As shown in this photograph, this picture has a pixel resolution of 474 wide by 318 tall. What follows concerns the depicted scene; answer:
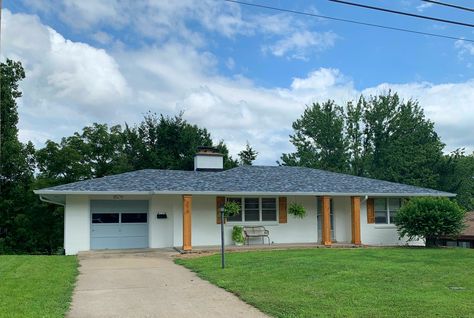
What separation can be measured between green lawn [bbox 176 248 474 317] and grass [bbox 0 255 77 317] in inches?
117

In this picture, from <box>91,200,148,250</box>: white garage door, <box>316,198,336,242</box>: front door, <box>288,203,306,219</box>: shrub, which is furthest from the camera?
<box>316,198,336,242</box>: front door

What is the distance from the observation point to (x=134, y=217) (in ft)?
64.9

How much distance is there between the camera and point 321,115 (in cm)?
4825

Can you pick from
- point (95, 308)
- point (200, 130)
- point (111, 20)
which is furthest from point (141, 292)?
point (200, 130)

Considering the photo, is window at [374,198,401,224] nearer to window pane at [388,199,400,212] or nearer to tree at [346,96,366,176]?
window pane at [388,199,400,212]

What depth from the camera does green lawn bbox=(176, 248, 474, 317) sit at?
23.6ft

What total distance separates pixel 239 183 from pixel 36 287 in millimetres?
11976

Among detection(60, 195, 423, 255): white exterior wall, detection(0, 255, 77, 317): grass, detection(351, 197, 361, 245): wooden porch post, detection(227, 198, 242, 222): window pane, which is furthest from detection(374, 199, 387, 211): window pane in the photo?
detection(0, 255, 77, 317): grass

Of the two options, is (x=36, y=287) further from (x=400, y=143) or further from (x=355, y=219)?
(x=400, y=143)

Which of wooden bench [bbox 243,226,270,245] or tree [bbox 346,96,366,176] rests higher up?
tree [bbox 346,96,366,176]

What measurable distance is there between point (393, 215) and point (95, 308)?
17.4 m

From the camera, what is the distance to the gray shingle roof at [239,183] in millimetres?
18484

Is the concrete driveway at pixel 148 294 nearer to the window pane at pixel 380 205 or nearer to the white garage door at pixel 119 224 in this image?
the white garage door at pixel 119 224

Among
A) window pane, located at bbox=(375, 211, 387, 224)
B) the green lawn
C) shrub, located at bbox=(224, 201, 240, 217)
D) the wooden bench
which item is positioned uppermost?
shrub, located at bbox=(224, 201, 240, 217)
